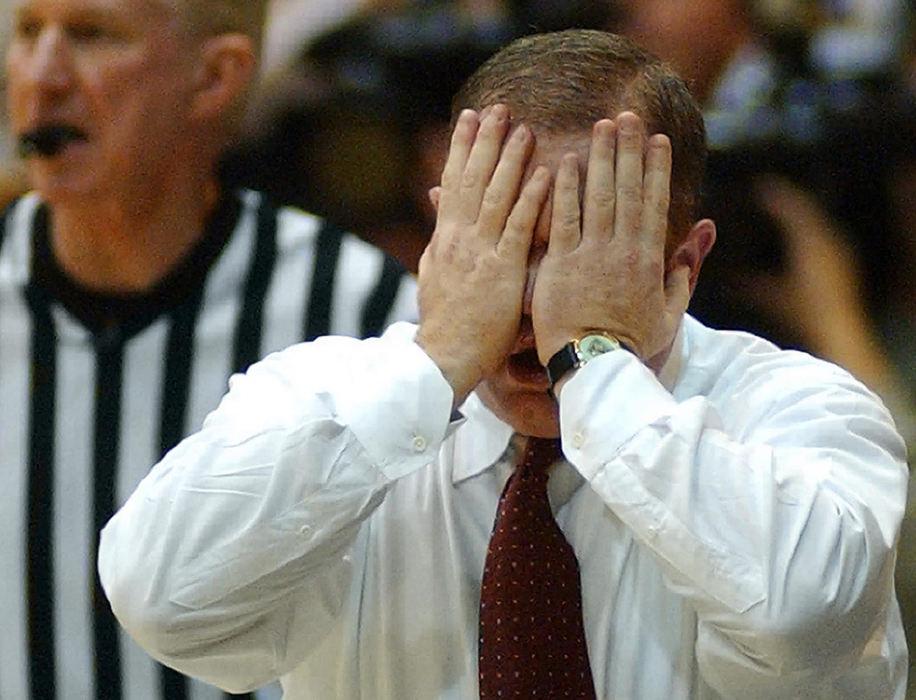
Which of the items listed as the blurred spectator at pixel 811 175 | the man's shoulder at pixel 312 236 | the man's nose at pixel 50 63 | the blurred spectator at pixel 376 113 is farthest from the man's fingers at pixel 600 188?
the blurred spectator at pixel 376 113

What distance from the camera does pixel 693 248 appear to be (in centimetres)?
156

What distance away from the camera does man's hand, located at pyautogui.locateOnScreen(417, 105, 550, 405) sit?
1.43 metres

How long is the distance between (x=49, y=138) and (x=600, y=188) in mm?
1067

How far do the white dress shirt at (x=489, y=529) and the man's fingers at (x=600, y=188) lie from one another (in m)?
0.11

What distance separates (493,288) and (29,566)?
1.07 m

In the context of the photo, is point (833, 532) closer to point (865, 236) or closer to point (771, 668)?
point (771, 668)

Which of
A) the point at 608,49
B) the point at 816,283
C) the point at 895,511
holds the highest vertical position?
the point at 608,49

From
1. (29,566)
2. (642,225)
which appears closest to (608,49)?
(642,225)

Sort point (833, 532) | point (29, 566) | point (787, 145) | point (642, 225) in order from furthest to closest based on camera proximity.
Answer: point (787, 145)
point (29, 566)
point (642, 225)
point (833, 532)

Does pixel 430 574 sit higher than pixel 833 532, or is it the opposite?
pixel 833 532

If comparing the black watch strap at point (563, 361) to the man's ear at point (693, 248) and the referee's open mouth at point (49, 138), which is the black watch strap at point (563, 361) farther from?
the referee's open mouth at point (49, 138)

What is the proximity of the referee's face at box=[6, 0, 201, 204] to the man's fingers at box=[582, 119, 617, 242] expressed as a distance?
103cm

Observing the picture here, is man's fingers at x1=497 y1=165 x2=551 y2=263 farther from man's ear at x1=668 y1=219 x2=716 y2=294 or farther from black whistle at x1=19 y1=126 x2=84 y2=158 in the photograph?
black whistle at x1=19 y1=126 x2=84 y2=158

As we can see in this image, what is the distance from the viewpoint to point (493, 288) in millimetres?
1434
